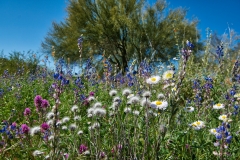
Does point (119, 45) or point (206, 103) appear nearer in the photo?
point (206, 103)

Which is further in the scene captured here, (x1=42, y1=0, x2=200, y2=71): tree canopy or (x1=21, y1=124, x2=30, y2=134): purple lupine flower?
(x1=42, y1=0, x2=200, y2=71): tree canopy

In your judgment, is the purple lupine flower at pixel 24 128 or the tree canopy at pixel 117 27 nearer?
the purple lupine flower at pixel 24 128

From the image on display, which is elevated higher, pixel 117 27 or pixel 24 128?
pixel 117 27

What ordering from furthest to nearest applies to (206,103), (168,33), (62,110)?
(168,33), (62,110), (206,103)

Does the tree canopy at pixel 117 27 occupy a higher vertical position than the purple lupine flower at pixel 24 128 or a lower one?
higher

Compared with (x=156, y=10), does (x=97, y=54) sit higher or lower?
lower

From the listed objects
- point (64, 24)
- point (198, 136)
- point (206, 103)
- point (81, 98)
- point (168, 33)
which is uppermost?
point (64, 24)

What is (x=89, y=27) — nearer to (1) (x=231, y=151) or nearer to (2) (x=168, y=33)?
(2) (x=168, y=33)

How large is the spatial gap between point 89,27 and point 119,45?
3.26 metres

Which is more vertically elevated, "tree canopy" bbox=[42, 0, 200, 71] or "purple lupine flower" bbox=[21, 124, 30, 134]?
"tree canopy" bbox=[42, 0, 200, 71]

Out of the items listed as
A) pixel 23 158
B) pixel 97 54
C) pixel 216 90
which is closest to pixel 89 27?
pixel 97 54

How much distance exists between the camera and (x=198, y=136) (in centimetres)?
234

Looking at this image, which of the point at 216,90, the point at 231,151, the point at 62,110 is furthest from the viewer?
the point at 216,90

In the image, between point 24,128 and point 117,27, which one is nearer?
point 24,128
